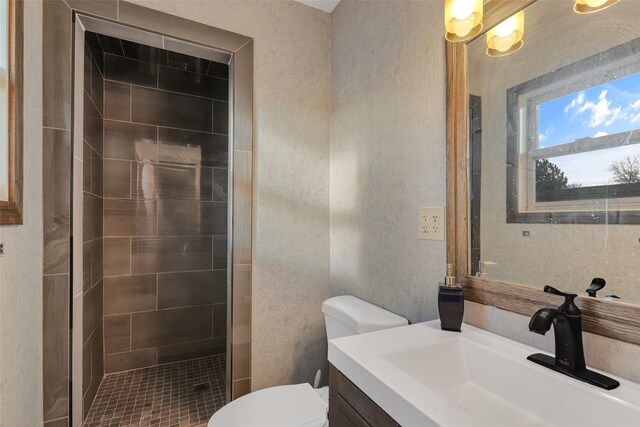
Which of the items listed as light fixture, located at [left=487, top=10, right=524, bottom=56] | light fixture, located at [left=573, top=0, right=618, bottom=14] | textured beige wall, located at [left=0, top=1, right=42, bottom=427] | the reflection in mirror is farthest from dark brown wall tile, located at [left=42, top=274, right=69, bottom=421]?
light fixture, located at [left=573, top=0, right=618, bottom=14]

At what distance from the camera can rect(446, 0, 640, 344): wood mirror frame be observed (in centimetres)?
80

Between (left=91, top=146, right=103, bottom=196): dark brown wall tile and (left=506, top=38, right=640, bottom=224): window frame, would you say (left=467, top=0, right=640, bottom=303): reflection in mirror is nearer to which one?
(left=506, top=38, right=640, bottom=224): window frame

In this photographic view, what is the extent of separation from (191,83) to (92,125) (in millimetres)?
892

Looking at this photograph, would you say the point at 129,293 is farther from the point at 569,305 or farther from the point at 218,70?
the point at 569,305

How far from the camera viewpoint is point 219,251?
8.41 ft

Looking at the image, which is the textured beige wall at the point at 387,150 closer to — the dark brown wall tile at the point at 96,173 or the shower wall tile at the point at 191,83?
the shower wall tile at the point at 191,83

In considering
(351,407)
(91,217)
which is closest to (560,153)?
(351,407)

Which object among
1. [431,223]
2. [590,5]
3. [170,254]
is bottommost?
[170,254]

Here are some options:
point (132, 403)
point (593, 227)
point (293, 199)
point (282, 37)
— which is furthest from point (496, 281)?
point (132, 403)

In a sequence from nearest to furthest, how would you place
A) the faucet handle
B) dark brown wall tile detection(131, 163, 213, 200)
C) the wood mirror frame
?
the faucet handle
the wood mirror frame
dark brown wall tile detection(131, 163, 213, 200)

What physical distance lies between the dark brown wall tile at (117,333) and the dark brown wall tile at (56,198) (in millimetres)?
1223

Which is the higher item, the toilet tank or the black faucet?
the black faucet

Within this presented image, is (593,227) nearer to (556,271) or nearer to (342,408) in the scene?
(556,271)

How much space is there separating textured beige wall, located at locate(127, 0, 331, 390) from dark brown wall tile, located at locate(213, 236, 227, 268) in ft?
3.57
